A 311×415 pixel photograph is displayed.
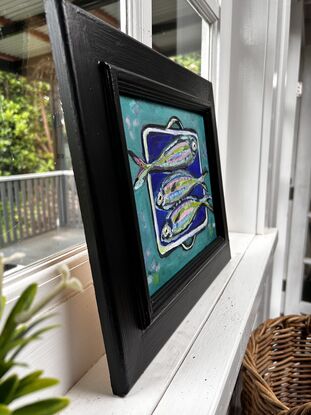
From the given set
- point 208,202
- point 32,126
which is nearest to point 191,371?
point 208,202

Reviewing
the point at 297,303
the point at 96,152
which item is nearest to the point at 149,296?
the point at 96,152

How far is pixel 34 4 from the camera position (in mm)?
611

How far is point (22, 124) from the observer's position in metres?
1.10

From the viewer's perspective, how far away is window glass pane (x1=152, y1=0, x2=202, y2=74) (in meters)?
0.82

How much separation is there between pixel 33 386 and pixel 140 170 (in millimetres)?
356

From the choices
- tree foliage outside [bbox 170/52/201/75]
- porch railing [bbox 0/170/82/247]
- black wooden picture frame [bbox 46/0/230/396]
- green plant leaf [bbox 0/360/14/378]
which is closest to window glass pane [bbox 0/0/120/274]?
porch railing [bbox 0/170/82/247]

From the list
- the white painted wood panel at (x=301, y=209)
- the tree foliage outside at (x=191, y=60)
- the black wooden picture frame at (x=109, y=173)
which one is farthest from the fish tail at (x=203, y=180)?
the white painted wood panel at (x=301, y=209)

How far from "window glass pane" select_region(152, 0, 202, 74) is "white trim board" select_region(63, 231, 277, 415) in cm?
62

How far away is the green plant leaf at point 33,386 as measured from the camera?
0.22 meters

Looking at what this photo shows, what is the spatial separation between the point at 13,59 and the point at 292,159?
181cm

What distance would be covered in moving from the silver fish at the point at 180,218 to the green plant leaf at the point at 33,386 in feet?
1.24

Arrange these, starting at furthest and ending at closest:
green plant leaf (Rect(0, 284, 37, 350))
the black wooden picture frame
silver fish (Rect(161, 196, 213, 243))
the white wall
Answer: the white wall
silver fish (Rect(161, 196, 213, 243))
the black wooden picture frame
green plant leaf (Rect(0, 284, 37, 350))

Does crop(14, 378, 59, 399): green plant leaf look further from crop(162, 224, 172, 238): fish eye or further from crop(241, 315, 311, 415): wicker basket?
crop(241, 315, 311, 415): wicker basket

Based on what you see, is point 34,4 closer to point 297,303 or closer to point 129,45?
point 129,45
